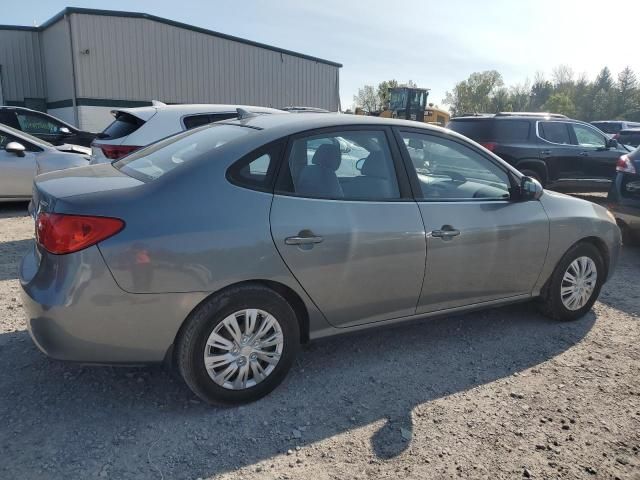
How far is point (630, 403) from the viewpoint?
3.04 m

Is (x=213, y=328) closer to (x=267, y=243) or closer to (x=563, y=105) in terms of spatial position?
(x=267, y=243)

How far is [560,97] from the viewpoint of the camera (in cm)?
8200

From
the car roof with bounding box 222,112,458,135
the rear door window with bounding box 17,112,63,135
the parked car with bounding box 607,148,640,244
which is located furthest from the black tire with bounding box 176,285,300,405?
the rear door window with bounding box 17,112,63,135

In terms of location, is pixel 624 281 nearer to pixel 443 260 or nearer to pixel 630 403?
pixel 630 403

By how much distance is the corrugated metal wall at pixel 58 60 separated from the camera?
747 inches

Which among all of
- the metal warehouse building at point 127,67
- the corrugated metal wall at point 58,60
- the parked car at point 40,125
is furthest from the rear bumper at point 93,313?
the corrugated metal wall at point 58,60

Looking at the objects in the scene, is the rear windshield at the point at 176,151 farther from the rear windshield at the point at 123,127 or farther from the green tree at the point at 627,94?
the green tree at the point at 627,94

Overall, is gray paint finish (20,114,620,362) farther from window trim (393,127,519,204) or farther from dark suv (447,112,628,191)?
dark suv (447,112,628,191)

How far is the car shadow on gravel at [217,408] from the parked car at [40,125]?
806cm

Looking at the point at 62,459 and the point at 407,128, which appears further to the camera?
the point at 407,128

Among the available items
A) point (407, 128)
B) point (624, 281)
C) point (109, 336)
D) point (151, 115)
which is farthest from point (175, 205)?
point (624, 281)

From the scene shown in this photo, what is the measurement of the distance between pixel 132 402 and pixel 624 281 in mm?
4974

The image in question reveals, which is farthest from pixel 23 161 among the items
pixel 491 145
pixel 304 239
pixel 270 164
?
pixel 491 145

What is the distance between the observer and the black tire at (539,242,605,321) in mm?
3980
